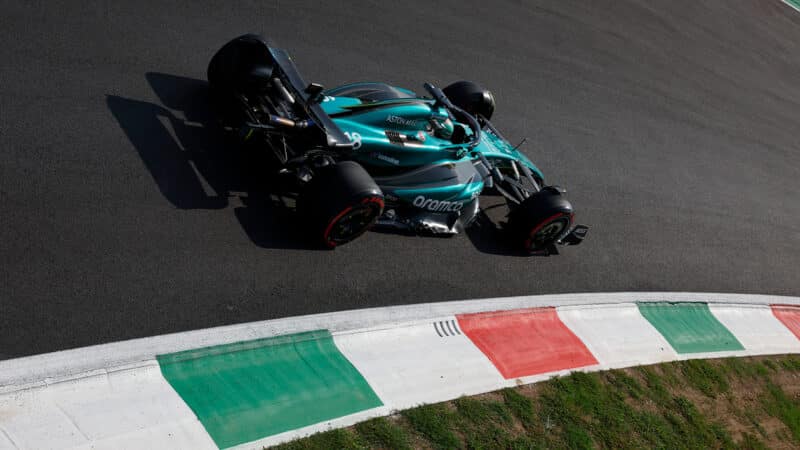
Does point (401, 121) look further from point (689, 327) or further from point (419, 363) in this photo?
point (689, 327)

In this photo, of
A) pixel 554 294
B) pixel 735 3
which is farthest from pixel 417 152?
pixel 735 3

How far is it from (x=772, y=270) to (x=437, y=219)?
672cm

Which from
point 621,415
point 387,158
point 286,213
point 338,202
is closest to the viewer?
point 338,202

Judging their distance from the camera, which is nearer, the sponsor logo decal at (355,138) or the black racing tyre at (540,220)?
the sponsor logo decal at (355,138)

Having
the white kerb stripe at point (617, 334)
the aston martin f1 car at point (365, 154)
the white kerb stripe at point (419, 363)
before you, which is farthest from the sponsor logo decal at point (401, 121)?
the white kerb stripe at point (617, 334)

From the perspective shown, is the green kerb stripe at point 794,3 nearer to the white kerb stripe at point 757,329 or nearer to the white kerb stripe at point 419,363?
the white kerb stripe at point 757,329

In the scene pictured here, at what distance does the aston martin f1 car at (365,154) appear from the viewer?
7348 millimetres

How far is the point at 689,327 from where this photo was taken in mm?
9523

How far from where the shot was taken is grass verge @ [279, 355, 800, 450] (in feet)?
20.2

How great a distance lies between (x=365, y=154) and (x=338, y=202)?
108 cm

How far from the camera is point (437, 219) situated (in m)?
8.72

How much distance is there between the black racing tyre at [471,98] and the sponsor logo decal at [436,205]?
204 cm

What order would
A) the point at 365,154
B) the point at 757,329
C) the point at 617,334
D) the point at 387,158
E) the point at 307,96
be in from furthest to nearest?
1. the point at 757,329
2. the point at 617,334
3. the point at 387,158
4. the point at 365,154
5. the point at 307,96

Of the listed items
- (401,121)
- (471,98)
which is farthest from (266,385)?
(471,98)
